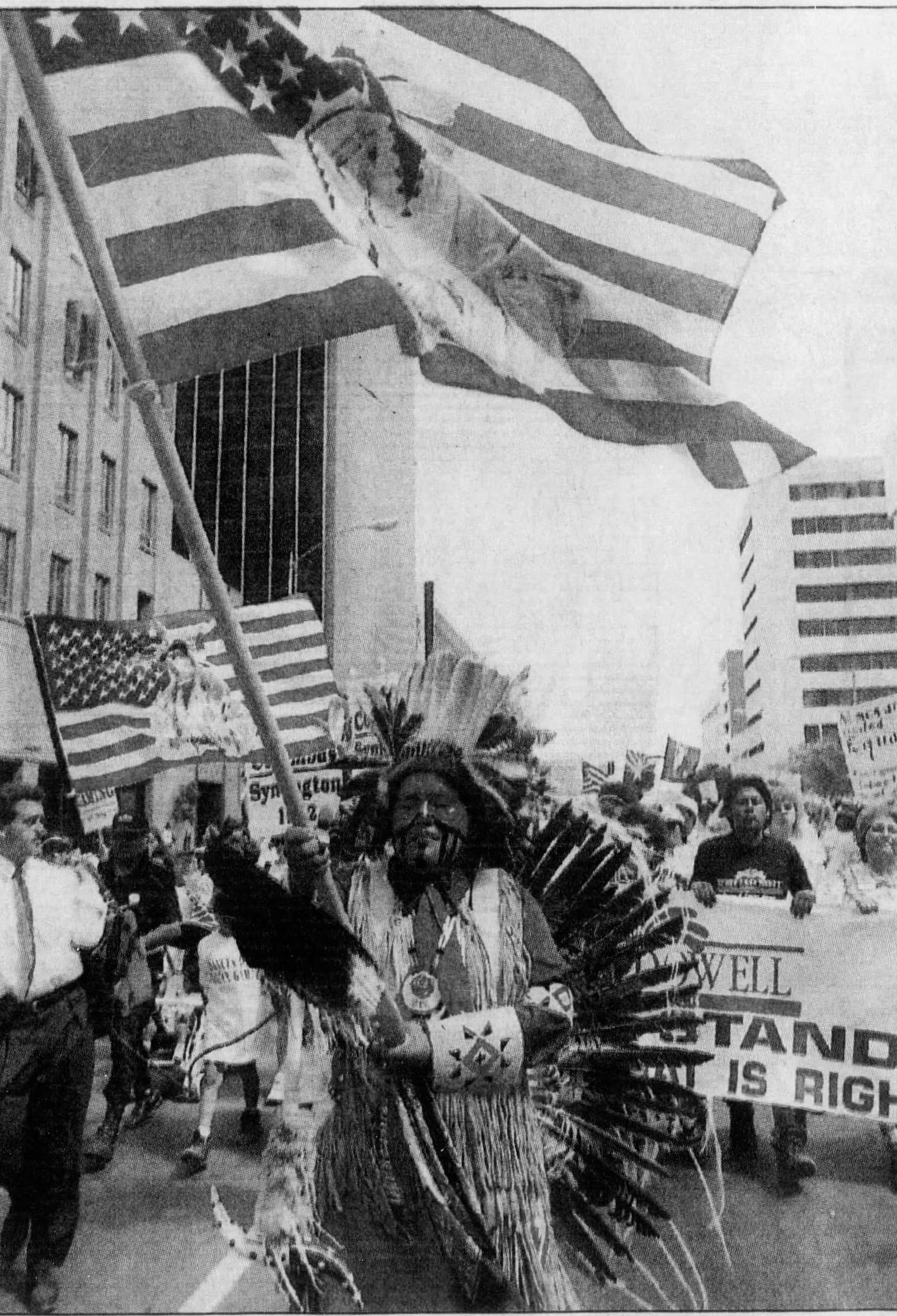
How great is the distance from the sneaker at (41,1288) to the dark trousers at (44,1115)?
0.07 feet

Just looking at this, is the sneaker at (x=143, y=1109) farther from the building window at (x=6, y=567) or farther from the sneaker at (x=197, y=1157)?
the building window at (x=6, y=567)

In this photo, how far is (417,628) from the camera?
4.36 m

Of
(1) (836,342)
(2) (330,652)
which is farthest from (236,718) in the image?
(1) (836,342)

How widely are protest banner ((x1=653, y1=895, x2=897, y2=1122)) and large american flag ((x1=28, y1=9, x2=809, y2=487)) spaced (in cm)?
163

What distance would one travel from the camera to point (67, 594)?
4309mm

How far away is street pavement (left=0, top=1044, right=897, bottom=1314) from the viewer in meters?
3.96

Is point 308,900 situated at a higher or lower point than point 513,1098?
higher

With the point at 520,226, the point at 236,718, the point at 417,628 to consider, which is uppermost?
the point at 520,226

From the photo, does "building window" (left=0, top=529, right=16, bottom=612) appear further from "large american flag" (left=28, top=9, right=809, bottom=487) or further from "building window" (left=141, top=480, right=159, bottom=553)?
"large american flag" (left=28, top=9, right=809, bottom=487)

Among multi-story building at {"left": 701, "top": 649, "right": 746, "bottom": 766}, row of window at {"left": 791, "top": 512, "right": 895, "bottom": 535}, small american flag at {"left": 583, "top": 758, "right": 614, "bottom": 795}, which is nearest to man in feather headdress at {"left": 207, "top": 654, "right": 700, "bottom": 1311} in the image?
small american flag at {"left": 583, "top": 758, "right": 614, "bottom": 795}

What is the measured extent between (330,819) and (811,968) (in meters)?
1.79

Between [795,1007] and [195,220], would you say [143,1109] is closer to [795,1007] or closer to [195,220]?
[795,1007]

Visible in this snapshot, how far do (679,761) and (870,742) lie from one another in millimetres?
693

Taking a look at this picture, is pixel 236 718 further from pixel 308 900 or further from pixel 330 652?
pixel 308 900
